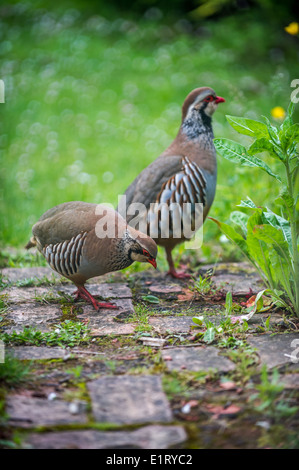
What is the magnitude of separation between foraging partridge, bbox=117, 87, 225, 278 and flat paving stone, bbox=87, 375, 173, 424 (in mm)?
2078

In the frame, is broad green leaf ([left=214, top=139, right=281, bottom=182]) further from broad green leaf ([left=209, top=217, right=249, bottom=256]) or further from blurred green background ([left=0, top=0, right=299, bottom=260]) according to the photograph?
blurred green background ([left=0, top=0, right=299, bottom=260])

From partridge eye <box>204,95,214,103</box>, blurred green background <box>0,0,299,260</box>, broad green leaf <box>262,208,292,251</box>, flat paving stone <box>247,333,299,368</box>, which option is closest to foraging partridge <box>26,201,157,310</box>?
broad green leaf <box>262,208,292,251</box>

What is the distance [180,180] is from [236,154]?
1291 mm

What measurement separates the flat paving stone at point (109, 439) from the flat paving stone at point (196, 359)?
538mm

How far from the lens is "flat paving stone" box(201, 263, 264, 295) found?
4250mm

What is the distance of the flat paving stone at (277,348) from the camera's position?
2957 millimetres

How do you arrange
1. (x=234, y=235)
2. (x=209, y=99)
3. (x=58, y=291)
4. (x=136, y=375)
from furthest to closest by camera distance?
(x=209, y=99) < (x=58, y=291) < (x=234, y=235) < (x=136, y=375)

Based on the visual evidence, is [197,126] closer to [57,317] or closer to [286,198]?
[286,198]

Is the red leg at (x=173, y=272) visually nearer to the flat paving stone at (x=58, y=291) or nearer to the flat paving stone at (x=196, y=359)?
the flat paving stone at (x=58, y=291)

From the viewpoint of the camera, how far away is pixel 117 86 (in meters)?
12.1

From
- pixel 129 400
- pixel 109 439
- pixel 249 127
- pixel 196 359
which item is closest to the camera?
pixel 109 439

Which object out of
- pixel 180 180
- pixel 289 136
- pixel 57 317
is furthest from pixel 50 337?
pixel 180 180

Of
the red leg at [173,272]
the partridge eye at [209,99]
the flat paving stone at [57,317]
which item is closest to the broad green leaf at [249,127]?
the flat paving stone at [57,317]

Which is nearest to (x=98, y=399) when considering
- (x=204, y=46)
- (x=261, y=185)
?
(x=261, y=185)
